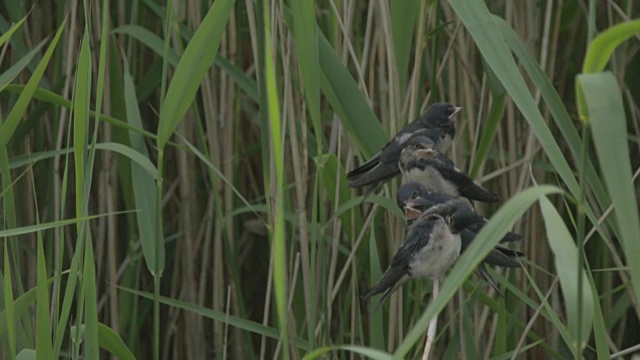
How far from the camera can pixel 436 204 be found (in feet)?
3.83

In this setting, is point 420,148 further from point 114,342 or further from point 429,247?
point 114,342

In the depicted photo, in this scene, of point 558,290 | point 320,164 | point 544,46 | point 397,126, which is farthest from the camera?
point 558,290

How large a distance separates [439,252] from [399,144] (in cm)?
21

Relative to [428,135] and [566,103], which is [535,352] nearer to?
[566,103]

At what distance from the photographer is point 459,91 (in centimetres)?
201

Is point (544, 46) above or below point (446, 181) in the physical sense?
above

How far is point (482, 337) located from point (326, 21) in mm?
697

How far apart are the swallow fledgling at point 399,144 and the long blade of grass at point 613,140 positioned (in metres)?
0.45

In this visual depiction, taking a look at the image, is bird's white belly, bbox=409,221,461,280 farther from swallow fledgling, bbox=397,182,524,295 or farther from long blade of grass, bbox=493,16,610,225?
long blade of grass, bbox=493,16,610,225

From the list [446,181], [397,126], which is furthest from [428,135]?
[397,126]

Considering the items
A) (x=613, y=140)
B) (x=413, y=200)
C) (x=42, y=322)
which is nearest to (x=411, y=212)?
(x=413, y=200)

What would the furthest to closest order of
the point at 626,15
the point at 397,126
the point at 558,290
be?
Answer: the point at 558,290 < the point at 626,15 < the point at 397,126

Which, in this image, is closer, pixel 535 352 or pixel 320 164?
pixel 320 164

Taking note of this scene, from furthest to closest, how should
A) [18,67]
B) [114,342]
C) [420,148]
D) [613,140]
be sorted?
[18,67], [114,342], [420,148], [613,140]
